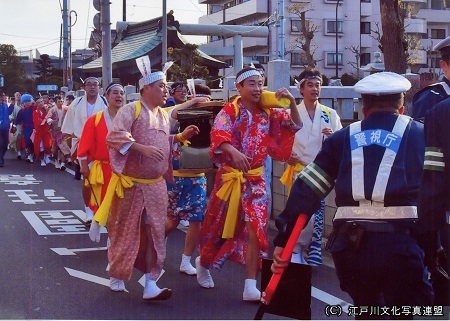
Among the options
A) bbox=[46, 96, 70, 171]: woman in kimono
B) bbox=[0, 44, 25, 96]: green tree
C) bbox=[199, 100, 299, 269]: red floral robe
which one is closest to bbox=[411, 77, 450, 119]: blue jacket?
bbox=[199, 100, 299, 269]: red floral robe

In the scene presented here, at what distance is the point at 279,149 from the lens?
697 cm

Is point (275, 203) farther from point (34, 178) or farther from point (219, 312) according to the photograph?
point (34, 178)

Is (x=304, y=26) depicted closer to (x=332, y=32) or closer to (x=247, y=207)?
(x=332, y=32)

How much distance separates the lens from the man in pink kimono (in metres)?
6.57

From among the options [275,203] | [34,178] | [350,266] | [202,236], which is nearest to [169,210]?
[202,236]

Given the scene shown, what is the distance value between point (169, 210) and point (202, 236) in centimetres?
85

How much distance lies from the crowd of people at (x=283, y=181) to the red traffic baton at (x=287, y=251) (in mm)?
30

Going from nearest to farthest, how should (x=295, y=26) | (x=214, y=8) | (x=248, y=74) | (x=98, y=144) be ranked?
(x=248, y=74) < (x=98, y=144) < (x=295, y=26) < (x=214, y=8)

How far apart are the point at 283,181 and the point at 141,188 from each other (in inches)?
75.1

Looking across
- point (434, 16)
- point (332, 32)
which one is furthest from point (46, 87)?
point (434, 16)

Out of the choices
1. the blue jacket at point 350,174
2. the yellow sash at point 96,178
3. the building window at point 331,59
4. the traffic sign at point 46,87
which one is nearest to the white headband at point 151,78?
the yellow sash at point 96,178

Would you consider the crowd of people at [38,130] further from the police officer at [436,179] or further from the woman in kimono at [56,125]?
the police officer at [436,179]

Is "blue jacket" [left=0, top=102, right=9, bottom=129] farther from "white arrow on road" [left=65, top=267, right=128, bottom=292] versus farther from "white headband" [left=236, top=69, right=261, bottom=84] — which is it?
"white headband" [left=236, top=69, right=261, bottom=84]

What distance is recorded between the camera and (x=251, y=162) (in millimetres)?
6621
